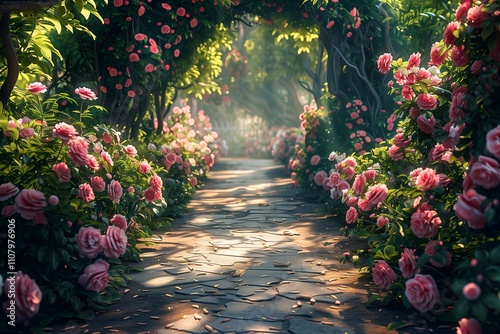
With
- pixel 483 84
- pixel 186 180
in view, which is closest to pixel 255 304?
pixel 483 84

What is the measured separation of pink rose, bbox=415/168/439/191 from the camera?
458 centimetres

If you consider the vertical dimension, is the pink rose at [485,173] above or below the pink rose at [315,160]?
above

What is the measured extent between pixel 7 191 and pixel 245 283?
7.19 feet

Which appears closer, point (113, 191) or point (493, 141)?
point (493, 141)

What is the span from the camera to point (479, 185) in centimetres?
370

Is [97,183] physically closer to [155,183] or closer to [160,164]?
[155,183]

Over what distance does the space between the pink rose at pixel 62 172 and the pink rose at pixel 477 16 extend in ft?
10.2

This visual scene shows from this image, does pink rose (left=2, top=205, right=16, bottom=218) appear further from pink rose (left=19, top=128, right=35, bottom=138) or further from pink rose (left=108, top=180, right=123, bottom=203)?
pink rose (left=108, top=180, right=123, bottom=203)

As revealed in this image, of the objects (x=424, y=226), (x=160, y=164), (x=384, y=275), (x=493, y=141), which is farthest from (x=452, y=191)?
(x=160, y=164)

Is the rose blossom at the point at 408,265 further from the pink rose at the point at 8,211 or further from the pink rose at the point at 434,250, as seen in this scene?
the pink rose at the point at 8,211

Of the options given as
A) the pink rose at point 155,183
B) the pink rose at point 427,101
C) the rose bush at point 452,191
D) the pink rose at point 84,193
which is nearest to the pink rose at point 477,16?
the rose bush at point 452,191

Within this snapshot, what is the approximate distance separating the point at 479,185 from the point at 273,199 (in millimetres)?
7319

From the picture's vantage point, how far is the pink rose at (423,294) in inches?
155

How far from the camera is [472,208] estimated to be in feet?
11.9
